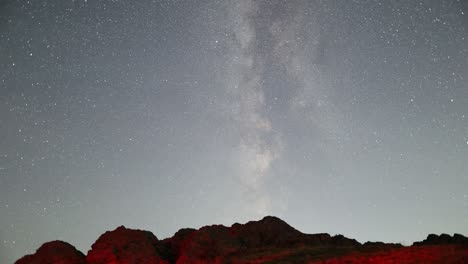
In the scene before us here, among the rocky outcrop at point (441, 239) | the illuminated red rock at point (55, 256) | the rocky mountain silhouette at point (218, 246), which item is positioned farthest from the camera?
the illuminated red rock at point (55, 256)

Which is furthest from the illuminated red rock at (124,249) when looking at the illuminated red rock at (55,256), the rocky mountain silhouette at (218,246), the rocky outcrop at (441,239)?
the rocky outcrop at (441,239)

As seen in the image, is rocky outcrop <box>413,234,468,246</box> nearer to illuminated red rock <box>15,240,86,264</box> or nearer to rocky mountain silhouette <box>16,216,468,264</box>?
rocky mountain silhouette <box>16,216,468,264</box>

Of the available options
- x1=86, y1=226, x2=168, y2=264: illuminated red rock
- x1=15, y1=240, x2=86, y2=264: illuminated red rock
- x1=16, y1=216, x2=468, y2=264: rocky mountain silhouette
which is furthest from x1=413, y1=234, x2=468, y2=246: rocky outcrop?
x1=15, y1=240, x2=86, y2=264: illuminated red rock

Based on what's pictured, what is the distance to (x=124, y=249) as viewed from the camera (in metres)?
25.4

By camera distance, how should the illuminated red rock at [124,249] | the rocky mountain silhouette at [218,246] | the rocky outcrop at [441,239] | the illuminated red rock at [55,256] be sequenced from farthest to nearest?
the illuminated red rock at [55,256]
the illuminated red rock at [124,249]
the rocky outcrop at [441,239]
the rocky mountain silhouette at [218,246]

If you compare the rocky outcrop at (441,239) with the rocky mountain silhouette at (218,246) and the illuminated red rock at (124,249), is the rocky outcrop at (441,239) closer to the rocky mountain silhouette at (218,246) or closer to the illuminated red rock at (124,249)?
the rocky mountain silhouette at (218,246)

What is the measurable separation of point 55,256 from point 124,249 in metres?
5.37

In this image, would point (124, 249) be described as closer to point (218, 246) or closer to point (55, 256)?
point (55, 256)

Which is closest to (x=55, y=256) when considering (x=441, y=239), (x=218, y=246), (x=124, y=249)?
(x=124, y=249)

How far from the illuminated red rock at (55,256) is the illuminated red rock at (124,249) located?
4.39ft

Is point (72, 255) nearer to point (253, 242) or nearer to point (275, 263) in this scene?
point (253, 242)

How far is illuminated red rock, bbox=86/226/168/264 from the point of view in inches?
977

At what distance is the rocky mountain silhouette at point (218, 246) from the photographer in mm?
21609

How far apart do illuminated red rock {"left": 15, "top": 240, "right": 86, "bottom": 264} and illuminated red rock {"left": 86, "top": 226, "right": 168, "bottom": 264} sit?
134 cm
